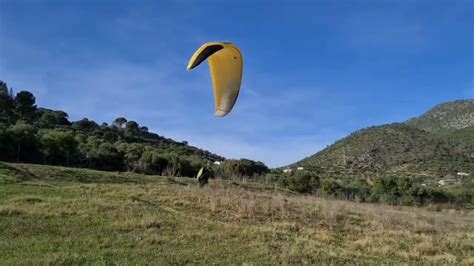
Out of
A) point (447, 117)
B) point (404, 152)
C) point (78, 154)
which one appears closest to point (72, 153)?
point (78, 154)

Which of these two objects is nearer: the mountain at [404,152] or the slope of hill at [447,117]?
the mountain at [404,152]

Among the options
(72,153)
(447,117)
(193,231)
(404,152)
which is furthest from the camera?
(447,117)

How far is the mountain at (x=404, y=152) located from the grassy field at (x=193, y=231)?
41.9 m

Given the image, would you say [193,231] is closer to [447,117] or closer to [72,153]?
Result: [72,153]

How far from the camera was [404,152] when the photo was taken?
6359cm

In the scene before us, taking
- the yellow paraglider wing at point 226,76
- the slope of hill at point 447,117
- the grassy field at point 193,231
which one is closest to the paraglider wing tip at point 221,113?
the yellow paraglider wing at point 226,76

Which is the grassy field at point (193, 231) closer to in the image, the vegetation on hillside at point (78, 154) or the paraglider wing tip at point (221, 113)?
the paraglider wing tip at point (221, 113)

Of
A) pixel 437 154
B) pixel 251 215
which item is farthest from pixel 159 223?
pixel 437 154

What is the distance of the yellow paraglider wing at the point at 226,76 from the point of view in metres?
10.2

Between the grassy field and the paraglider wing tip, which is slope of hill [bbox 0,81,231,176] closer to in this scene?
the grassy field

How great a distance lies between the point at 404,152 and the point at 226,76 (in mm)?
57966

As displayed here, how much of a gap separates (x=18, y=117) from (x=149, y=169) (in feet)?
71.6

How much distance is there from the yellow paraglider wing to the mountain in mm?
46148

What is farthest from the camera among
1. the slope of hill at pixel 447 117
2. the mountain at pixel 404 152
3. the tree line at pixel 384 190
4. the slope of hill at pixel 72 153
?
the slope of hill at pixel 447 117
